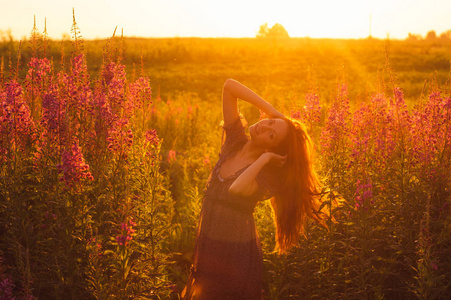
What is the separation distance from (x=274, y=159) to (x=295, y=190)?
16.8 inches

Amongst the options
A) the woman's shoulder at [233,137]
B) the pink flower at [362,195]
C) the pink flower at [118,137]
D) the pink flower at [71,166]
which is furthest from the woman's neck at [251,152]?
the pink flower at [71,166]

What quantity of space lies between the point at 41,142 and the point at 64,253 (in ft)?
3.99

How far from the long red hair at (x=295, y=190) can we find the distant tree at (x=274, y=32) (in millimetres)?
63197

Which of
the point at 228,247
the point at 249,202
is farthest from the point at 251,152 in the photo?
the point at 228,247

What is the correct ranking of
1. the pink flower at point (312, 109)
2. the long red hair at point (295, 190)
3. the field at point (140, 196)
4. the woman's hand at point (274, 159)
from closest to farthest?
the woman's hand at point (274, 159)
the field at point (140, 196)
the long red hair at point (295, 190)
the pink flower at point (312, 109)

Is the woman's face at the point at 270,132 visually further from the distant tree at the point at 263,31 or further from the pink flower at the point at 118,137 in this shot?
the distant tree at the point at 263,31

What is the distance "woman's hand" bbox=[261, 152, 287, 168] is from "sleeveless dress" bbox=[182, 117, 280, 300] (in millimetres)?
112

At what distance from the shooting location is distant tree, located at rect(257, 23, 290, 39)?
218ft

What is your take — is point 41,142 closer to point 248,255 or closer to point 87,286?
point 87,286

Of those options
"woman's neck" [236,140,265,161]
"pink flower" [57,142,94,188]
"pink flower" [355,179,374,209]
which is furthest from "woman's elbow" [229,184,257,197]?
"pink flower" [57,142,94,188]

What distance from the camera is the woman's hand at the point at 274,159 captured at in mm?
3461

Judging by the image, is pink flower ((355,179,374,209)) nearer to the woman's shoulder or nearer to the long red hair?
the long red hair

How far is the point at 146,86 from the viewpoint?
15.7 ft

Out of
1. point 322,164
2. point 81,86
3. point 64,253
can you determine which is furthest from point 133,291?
point 322,164
